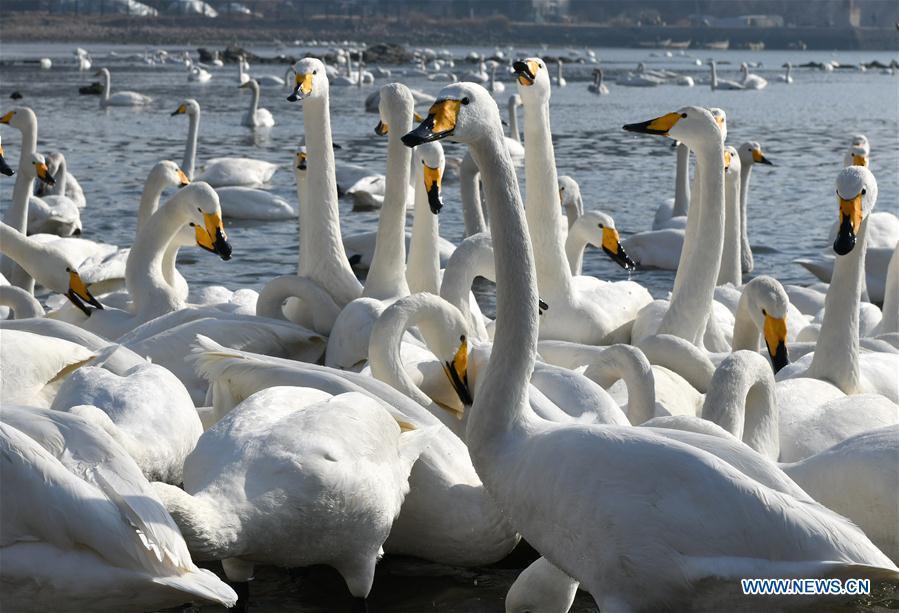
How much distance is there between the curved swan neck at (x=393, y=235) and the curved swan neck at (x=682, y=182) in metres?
6.43

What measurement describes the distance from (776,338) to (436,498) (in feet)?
8.19

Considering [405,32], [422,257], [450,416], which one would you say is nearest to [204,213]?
[422,257]

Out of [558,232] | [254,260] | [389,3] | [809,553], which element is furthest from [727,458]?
[389,3]

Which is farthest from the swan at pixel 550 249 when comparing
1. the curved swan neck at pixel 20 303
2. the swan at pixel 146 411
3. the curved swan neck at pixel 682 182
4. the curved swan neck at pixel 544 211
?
the curved swan neck at pixel 682 182

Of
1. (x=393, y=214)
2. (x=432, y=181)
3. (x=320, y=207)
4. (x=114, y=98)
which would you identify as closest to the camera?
(x=432, y=181)

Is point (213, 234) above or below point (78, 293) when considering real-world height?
above

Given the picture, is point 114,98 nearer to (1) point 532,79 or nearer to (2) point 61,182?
(2) point 61,182

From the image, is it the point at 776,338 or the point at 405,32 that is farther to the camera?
the point at 405,32

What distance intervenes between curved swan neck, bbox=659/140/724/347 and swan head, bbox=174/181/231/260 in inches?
97.2

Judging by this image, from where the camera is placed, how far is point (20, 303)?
7457 mm

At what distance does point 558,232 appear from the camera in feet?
25.3

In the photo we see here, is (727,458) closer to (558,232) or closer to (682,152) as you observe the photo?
(558,232)

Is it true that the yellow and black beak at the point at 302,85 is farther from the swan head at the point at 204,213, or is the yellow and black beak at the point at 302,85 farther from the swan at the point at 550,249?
the swan at the point at 550,249

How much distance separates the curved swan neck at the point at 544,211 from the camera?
7.71m
